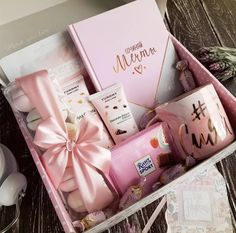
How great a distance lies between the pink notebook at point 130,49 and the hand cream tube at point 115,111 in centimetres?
2

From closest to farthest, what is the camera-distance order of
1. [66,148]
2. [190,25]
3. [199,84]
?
[66,148] < [199,84] < [190,25]

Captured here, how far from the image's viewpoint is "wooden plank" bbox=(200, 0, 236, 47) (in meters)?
0.90

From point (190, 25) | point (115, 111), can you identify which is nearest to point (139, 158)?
point (115, 111)

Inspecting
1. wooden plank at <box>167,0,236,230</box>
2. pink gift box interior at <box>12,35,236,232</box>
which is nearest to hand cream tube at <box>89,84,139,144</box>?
pink gift box interior at <box>12,35,236,232</box>

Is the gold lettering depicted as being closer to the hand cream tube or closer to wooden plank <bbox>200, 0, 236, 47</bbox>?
the hand cream tube

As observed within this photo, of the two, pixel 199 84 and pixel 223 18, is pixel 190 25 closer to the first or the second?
pixel 223 18

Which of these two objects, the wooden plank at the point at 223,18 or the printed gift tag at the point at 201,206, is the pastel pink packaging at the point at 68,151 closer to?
the printed gift tag at the point at 201,206

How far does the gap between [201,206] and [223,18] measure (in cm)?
44

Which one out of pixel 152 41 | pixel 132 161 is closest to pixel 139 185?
pixel 132 161

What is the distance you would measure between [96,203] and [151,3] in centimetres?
37

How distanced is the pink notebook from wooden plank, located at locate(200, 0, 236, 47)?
0.59 feet

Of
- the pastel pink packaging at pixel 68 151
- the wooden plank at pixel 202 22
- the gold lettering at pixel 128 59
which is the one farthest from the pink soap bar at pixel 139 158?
the wooden plank at pixel 202 22

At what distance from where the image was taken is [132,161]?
0.69 m

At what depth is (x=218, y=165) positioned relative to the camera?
0.76 m
